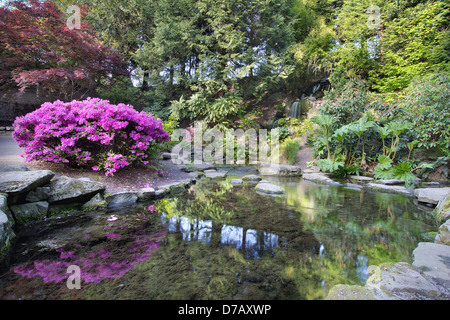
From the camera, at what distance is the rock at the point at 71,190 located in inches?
120

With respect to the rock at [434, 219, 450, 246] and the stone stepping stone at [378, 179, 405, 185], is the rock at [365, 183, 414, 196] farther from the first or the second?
the rock at [434, 219, 450, 246]

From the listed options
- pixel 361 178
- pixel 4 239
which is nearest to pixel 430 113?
pixel 361 178

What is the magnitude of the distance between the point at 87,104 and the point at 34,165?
60.1 inches

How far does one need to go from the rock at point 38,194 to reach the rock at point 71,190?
0.05m

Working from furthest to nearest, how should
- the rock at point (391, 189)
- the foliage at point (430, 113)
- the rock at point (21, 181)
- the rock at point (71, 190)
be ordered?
the foliage at point (430, 113)
the rock at point (391, 189)
the rock at point (71, 190)
the rock at point (21, 181)

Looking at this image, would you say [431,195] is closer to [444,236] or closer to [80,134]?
[444,236]

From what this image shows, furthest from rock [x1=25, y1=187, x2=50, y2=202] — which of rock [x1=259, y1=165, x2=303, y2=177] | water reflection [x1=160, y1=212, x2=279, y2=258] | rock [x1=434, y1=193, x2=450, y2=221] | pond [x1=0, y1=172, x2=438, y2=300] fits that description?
rock [x1=259, y1=165, x2=303, y2=177]

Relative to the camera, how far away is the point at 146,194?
13.0 feet

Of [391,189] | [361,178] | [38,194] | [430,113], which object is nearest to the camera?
[38,194]

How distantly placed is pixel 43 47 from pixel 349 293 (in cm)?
1272

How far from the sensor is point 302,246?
2.19 metres

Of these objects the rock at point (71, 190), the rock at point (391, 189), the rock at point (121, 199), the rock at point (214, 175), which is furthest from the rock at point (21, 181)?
the rock at point (391, 189)

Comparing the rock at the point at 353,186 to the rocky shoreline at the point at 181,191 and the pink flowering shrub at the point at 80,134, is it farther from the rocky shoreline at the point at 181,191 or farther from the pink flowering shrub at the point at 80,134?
the pink flowering shrub at the point at 80,134
